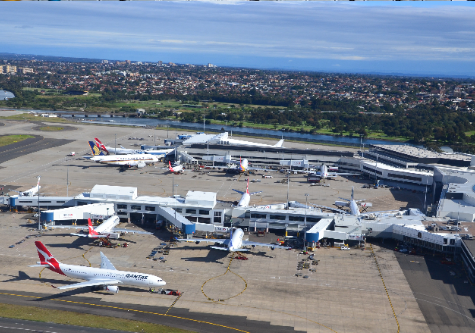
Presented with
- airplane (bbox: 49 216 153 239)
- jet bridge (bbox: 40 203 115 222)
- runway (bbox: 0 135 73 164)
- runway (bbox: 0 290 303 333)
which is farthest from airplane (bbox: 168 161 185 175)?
runway (bbox: 0 290 303 333)

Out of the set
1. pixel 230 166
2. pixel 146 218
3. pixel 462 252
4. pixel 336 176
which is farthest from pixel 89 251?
pixel 336 176

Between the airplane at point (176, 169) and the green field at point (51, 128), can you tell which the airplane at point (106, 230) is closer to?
the airplane at point (176, 169)

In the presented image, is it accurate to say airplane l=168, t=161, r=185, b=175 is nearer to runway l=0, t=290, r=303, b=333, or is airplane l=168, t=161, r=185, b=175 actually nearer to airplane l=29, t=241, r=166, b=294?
airplane l=29, t=241, r=166, b=294

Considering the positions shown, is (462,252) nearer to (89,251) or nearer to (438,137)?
(89,251)

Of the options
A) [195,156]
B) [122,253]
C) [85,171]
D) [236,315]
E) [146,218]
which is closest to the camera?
[236,315]

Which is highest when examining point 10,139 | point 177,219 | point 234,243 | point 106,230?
point 177,219

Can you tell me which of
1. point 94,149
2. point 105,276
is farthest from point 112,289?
point 94,149

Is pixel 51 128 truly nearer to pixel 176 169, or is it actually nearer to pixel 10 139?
pixel 10 139
